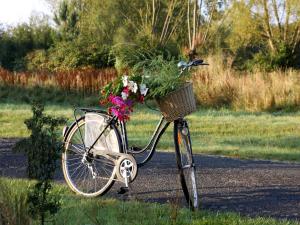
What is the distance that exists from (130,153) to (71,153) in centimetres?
87

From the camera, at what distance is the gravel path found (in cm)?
570

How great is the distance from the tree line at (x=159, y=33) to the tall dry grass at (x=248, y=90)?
1985mm

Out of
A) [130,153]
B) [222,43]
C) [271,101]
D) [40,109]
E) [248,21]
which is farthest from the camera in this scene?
[222,43]

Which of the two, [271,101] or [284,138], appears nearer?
[284,138]

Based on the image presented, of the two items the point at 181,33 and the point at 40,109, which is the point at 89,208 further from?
the point at 181,33

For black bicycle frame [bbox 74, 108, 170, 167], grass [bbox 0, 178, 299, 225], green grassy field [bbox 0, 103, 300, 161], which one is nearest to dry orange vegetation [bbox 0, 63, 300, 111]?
green grassy field [bbox 0, 103, 300, 161]

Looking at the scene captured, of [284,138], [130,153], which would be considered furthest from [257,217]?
[284,138]

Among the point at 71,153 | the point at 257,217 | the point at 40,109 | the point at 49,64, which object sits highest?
the point at 49,64

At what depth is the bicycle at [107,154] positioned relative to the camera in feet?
18.1

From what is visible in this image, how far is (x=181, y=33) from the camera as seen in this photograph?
1282 inches

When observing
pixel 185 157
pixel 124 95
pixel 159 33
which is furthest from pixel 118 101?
pixel 159 33

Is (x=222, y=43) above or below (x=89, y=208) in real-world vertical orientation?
above

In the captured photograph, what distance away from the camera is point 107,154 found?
5922 millimetres

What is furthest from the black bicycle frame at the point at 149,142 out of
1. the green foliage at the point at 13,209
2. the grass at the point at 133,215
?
the green foliage at the point at 13,209
